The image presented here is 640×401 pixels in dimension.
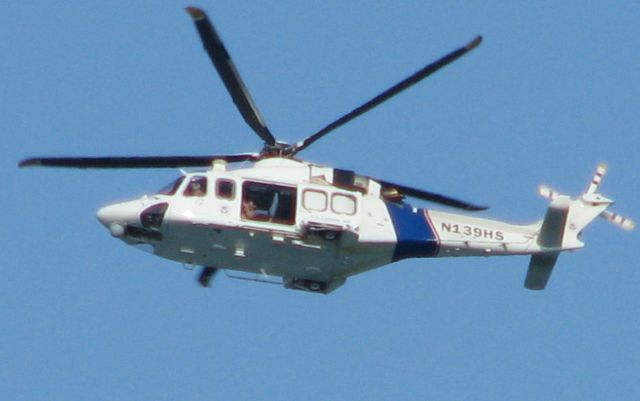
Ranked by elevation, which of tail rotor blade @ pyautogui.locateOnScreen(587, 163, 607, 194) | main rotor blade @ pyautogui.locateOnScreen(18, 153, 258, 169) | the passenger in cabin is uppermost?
tail rotor blade @ pyautogui.locateOnScreen(587, 163, 607, 194)

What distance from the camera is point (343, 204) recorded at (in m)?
25.5

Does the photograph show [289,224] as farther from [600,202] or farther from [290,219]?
[600,202]

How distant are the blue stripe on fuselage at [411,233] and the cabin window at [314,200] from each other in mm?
1216

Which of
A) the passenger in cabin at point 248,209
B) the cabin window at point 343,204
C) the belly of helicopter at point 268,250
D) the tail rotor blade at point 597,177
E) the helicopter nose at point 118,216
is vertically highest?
the tail rotor blade at point 597,177

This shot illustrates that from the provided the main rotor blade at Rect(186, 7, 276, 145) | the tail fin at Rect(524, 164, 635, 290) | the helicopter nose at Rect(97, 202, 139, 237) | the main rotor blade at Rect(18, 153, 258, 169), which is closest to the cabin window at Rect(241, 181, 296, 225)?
the main rotor blade at Rect(18, 153, 258, 169)

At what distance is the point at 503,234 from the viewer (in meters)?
26.4

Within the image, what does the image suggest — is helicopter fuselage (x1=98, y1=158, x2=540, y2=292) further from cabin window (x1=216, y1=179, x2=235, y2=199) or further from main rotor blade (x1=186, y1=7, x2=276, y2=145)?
main rotor blade (x1=186, y1=7, x2=276, y2=145)

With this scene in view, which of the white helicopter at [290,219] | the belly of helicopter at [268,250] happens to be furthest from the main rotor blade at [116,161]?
the belly of helicopter at [268,250]

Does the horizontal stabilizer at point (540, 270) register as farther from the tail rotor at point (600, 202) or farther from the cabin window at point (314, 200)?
the cabin window at point (314, 200)

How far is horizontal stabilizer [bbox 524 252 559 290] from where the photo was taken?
2689cm

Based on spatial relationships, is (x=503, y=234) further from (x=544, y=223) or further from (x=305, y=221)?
(x=305, y=221)

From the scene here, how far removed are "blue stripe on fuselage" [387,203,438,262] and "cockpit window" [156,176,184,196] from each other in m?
3.44

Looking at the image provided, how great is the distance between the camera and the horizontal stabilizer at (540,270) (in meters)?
26.9

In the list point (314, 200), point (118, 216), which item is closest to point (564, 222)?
point (314, 200)
